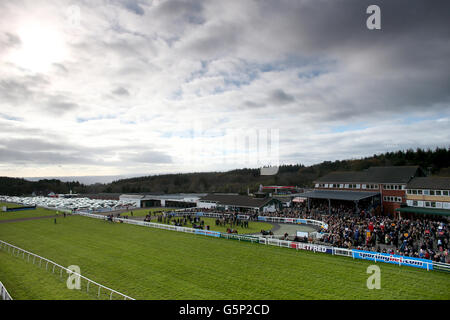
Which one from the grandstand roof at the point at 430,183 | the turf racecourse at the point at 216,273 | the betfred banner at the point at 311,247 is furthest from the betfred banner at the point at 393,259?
the grandstand roof at the point at 430,183

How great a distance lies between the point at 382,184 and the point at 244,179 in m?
92.6

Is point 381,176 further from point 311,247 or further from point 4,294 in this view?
point 4,294

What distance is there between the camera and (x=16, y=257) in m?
21.1

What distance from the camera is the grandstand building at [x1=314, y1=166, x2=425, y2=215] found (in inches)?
1499

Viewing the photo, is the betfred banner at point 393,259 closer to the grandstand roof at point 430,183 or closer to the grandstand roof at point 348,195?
the grandstand roof at point 348,195

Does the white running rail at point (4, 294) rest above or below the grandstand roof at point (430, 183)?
below

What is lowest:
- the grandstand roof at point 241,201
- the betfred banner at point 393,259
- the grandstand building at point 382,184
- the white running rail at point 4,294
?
the white running rail at point 4,294

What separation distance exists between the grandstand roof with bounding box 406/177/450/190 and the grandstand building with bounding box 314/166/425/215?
3.25ft

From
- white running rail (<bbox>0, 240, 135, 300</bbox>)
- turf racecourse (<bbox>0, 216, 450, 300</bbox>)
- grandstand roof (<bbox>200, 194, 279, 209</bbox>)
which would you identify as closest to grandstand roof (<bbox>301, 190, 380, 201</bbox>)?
grandstand roof (<bbox>200, 194, 279, 209</bbox>)

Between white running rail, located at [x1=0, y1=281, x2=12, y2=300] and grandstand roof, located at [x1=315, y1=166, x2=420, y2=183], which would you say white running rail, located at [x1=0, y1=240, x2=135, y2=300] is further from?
grandstand roof, located at [x1=315, y1=166, x2=420, y2=183]

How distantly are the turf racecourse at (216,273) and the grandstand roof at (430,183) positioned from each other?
2228cm

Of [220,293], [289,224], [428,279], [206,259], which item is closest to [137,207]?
[289,224]

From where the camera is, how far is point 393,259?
17281 mm

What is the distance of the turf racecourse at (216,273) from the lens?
1355cm
